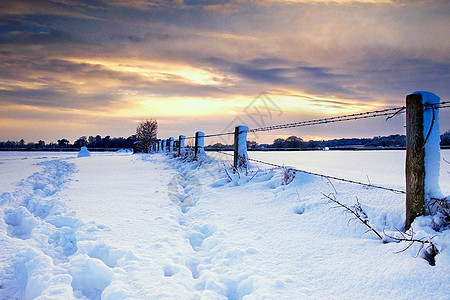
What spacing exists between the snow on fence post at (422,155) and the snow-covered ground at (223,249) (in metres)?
0.16

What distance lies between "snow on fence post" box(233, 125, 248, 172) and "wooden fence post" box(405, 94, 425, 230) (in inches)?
160

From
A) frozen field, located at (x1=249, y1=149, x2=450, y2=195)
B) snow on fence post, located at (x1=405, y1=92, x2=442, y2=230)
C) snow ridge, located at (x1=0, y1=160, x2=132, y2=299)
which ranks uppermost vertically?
snow on fence post, located at (x1=405, y1=92, x2=442, y2=230)

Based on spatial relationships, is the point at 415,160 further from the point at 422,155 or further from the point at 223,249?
the point at 223,249

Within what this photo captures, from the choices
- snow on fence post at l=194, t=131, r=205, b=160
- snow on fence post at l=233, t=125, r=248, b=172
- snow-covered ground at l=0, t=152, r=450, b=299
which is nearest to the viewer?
snow-covered ground at l=0, t=152, r=450, b=299

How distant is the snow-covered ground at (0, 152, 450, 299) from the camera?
1.94 metres

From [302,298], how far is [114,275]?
1.50m

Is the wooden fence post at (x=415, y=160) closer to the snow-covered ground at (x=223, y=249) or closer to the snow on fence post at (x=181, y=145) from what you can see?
the snow-covered ground at (x=223, y=249)

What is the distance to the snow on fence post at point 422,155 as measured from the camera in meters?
2.39

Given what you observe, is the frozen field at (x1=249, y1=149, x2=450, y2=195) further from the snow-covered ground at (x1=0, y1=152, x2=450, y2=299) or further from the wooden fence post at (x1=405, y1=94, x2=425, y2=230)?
the snow-covered ground at (x1=0, y1=152, x2=450, y2=299)

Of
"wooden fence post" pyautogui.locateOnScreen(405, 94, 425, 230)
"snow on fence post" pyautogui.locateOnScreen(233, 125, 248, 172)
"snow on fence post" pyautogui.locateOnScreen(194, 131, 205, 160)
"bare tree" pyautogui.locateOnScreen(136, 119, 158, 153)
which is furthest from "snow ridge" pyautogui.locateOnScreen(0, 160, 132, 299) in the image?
"bare tree" pyautogui.locateOnScreen(136, 119, 158, 153)

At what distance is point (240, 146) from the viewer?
6.58 m

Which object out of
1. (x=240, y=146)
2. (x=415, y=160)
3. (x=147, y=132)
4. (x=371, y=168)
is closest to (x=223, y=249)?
(x=415, y=160)

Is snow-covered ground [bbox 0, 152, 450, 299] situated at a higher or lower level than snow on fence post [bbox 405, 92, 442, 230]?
lower

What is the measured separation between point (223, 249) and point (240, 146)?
4.07m
